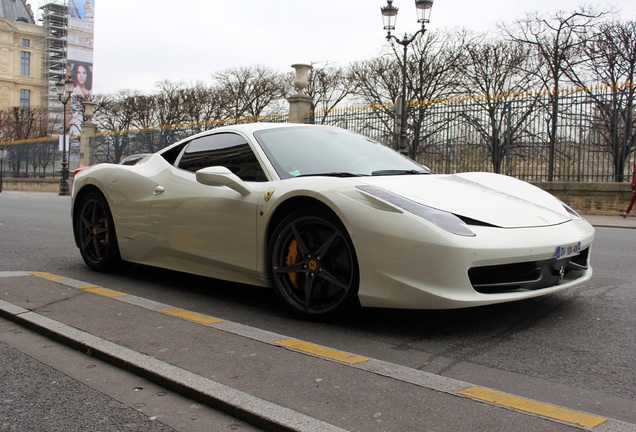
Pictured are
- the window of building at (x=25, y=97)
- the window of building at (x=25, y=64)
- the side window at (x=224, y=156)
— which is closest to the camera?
the side window at (x=224, y=156)

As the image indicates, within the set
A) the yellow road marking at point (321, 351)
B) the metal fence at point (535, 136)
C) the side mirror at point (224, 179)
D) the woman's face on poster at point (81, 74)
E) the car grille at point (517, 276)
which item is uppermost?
the woman's face on poster at point (81, 74)

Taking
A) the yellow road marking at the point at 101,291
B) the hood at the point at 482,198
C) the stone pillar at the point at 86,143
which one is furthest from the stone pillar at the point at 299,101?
the hood at the point at 482,198

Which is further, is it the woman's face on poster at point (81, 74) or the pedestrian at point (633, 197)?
the woman's face on poster at point (81, 74)

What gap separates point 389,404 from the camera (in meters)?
2.59

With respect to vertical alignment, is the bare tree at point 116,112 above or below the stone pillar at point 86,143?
above

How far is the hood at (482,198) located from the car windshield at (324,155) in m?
0.35

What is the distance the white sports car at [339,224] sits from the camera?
11.6ft

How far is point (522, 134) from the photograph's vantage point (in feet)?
53.6

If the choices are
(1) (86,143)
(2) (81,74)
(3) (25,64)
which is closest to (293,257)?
(1) (86,143)

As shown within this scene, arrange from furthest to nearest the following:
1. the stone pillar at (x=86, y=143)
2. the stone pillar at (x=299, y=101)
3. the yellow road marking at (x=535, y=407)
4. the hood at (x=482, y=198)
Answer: the stone pillar at (x=86, y=143), the stone pillar at (x=299, y=101), the hood at (x=482, y=198), the yellow road marking at (x=535, y=407)

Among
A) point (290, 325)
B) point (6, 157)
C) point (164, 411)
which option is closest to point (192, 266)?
point (290, 325)

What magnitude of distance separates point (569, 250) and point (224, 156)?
8.39 ft

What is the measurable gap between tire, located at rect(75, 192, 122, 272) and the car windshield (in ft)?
6.26

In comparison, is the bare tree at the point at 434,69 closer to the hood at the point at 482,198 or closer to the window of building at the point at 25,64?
the hood at the point at 482,198
